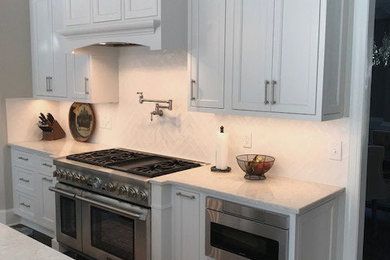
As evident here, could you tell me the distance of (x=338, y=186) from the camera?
299 cm

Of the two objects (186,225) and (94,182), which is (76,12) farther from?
(186,225)

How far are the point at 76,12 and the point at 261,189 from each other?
88.4 inches

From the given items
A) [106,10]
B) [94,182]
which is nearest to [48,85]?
[106,10]

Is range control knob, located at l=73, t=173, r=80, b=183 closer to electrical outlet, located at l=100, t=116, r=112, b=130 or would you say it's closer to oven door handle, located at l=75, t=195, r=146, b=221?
oven door handle, located at l=75, t=195, r=146, b=221

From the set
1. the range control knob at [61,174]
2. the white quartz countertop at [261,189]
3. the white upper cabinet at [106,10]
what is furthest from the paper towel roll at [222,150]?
the range control knob at [61,174]

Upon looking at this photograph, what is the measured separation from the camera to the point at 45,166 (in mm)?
4352

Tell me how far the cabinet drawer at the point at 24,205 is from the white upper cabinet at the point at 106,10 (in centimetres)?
213

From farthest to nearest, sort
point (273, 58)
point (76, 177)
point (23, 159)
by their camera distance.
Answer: point (23, 159) → point (76, 177) → point (273, 58)

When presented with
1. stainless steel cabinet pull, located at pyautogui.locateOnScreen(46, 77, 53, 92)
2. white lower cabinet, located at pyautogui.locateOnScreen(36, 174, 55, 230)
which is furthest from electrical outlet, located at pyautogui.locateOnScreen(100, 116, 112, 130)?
white lower cabinet, located at pyautogui.locateOnScreen(36, 174, 55, 230)

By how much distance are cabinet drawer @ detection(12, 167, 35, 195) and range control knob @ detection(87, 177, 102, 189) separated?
1236 millimetres

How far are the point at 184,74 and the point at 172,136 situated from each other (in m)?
0.58

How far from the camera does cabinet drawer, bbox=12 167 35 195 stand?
4.61m

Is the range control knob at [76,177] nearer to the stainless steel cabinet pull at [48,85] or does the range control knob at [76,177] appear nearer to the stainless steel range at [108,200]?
the stainless steel range at [108,200]

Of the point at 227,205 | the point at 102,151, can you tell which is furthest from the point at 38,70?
the point at 227,205
